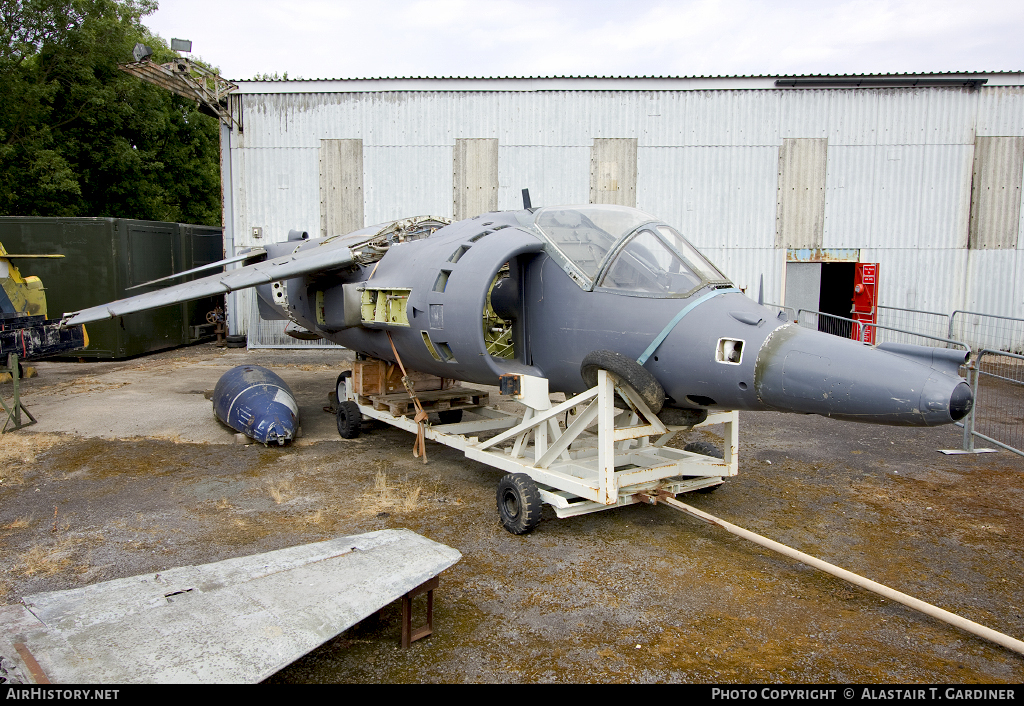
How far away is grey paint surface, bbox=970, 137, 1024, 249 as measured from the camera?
17.0 m

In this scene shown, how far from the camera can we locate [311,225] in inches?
689

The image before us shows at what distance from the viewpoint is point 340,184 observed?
17.4 m

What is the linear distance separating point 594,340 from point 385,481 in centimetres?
315

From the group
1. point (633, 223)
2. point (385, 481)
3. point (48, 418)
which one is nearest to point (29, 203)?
point (48, 418)

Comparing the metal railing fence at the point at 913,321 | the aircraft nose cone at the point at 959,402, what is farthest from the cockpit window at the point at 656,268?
the metal railing fence at the point at 913,321

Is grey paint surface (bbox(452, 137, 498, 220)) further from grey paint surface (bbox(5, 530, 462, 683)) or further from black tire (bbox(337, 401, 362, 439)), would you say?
grey paint surface (bbox(5, 530, 462, 683))

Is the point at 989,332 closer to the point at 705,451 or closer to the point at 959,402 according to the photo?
the point at 705,451

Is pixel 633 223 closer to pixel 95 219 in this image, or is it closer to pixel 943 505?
pixel 943 505

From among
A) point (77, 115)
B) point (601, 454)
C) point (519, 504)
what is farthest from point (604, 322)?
point (77, 115)

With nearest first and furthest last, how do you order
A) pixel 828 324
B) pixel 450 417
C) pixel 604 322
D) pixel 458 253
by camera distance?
pixel 604 322, pixel 458 253, pixel 450 417, pixel 828 324

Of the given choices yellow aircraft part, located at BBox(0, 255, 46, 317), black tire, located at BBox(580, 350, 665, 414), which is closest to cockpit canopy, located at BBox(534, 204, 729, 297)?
black tire, located at BBox(580, 350, 665, 414)

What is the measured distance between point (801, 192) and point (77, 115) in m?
24.5

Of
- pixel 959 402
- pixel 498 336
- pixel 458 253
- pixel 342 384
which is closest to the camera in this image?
pixel 959 402

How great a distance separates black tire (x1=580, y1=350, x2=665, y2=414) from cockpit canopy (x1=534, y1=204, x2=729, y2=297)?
59cm
